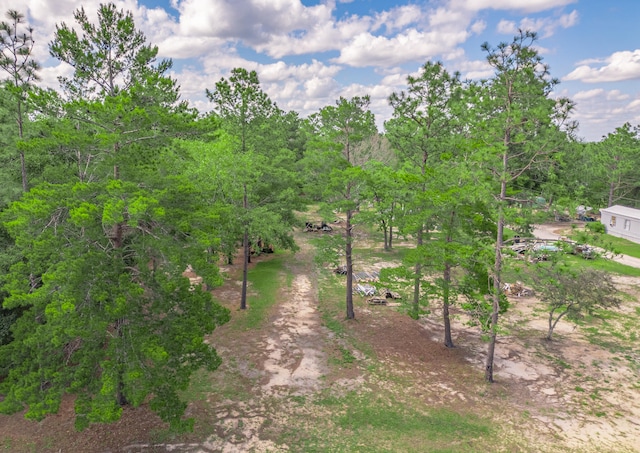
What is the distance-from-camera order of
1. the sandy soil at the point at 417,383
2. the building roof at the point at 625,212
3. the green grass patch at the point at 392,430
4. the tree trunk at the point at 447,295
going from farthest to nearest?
1. the building roof at the point at 625,212
2. the tree trunk at the point at 447,295
3. the sandy soil at the point at 417,383
4. the green grass patch at the point at 392,430

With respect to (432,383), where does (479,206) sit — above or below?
above

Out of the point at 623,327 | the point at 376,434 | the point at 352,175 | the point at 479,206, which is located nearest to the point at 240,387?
the point at 376,434

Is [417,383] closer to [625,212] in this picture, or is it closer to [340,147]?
[340,147]

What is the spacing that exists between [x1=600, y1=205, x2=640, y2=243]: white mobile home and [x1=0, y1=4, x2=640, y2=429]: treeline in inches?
1169

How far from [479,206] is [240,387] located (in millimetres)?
11633

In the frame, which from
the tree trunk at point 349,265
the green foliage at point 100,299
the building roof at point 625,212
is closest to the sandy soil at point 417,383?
the tree trunk at point 349,265

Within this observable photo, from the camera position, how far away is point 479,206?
1525 centimetres

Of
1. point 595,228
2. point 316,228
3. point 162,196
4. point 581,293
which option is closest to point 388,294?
point 581,293

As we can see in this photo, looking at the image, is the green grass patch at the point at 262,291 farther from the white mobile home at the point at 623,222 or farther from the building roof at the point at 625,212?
the building roof at the point at 625,212

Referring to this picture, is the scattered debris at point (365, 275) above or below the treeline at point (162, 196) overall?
below

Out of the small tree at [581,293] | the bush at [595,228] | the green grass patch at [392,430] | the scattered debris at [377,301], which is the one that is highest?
the bush at [595,228]

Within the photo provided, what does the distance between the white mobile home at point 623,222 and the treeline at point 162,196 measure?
2970 cm

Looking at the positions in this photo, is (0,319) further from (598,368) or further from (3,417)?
(598,368)

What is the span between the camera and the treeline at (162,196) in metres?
9.01
